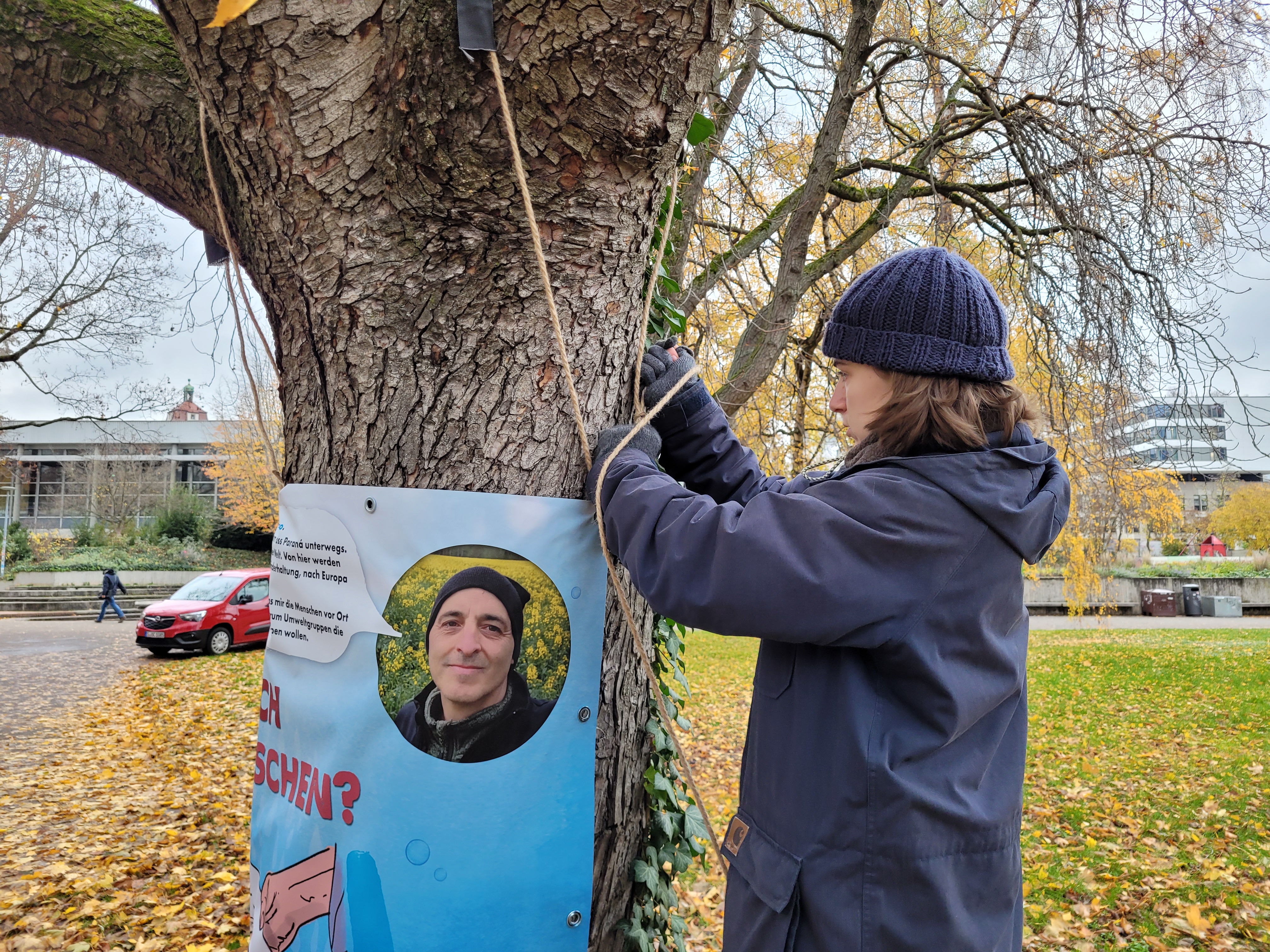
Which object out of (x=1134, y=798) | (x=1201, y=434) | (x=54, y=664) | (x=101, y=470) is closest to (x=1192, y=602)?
(x=1134, y=798)

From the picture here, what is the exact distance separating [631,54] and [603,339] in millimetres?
491

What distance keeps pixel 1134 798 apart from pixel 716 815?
3562 mm

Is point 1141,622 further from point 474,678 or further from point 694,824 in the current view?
point 474,678

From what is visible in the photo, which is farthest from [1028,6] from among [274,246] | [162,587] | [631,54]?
[162,587]

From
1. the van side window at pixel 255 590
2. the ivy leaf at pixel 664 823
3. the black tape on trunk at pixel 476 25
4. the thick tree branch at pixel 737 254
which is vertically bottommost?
the van side window at pixel 255 590

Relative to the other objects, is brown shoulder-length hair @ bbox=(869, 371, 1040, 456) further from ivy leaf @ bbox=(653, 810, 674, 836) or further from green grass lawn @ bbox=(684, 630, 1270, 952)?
green grass lawn @ bbox=(684, 630, 1270, 952)

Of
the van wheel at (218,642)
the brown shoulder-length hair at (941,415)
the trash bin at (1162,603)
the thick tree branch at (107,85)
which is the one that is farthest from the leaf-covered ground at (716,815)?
the trash bin at (1162,603)

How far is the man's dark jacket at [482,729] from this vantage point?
4.51ft

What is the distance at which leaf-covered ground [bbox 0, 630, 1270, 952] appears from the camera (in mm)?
4195

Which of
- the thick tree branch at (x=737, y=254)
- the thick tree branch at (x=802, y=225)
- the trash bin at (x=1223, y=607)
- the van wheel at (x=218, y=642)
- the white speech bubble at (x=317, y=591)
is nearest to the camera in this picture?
the white speech bubble at (x=317, y=591)

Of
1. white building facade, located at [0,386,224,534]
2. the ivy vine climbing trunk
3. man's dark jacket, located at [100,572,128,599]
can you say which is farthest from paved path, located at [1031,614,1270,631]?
white building facade, located at [0,386,224,534]

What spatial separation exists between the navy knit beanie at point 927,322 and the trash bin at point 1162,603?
29869 mm

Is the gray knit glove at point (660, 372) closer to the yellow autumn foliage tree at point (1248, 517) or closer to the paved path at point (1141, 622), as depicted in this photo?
the paved path at point (1141, 622)

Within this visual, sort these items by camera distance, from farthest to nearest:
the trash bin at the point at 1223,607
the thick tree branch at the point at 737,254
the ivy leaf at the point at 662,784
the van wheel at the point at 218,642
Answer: the trash bin at the point at 1223,607 < the van wheel at the point at 218,642 < the thick tree branch at the point at 737,254 < the ivy leaf at the point at 662,784
